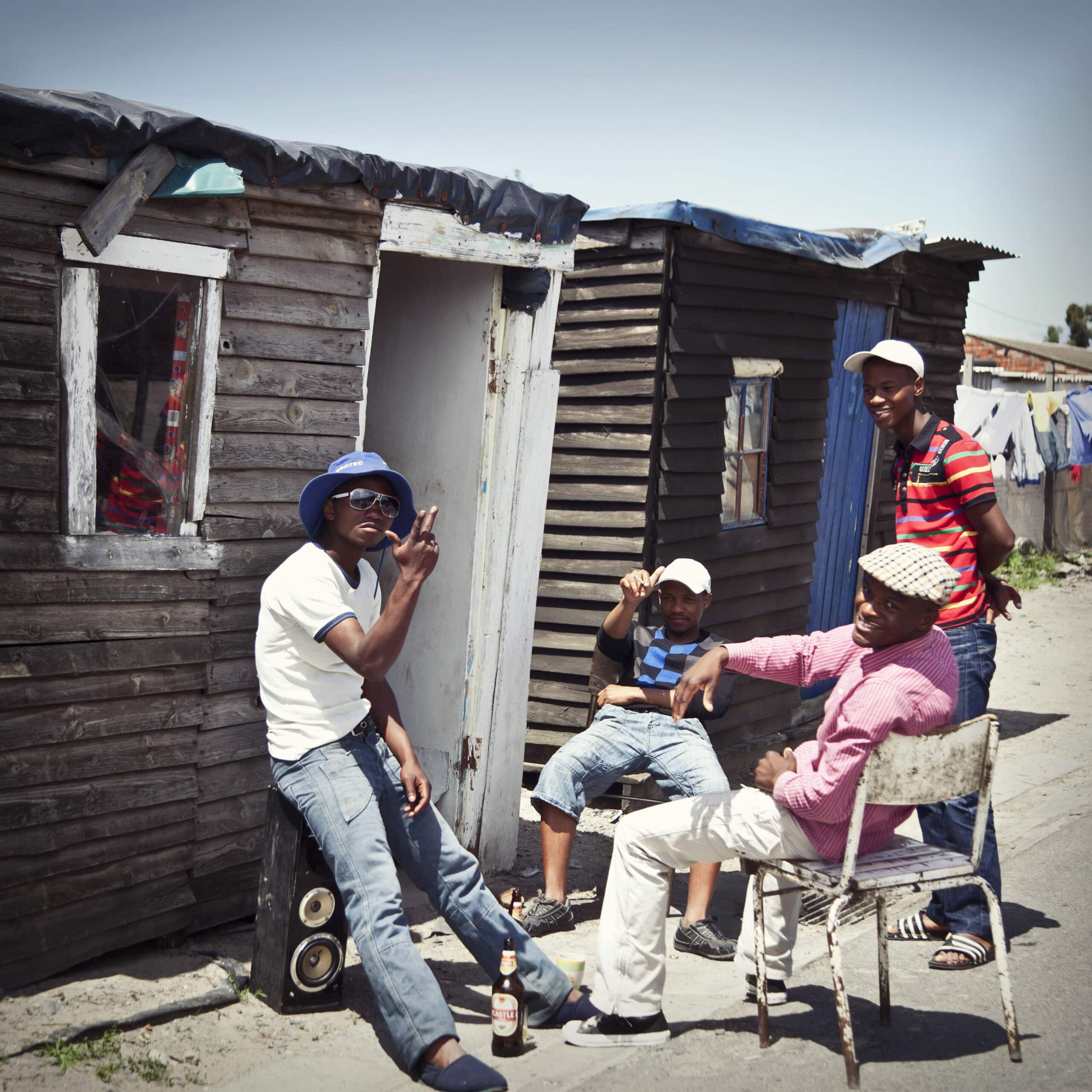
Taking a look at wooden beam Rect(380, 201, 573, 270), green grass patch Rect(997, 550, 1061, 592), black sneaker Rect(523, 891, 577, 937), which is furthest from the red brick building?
black sneaker Rect(523, 891, 577, 937)

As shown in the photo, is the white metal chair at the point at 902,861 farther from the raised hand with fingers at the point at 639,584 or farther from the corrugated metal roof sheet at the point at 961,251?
the corrugated metal roof sheet at the point at 961,251

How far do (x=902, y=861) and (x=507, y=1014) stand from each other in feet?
4.59

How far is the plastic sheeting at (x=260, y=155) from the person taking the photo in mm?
3852

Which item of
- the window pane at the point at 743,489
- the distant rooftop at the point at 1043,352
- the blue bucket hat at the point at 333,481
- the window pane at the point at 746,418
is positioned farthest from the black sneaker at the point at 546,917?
the distant rooftop at the point at 1043,352

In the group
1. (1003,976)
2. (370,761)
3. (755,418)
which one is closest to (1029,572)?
(755,418)

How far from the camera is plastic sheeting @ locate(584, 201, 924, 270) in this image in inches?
279

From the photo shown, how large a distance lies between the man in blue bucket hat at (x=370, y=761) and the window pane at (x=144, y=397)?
2.06 feet

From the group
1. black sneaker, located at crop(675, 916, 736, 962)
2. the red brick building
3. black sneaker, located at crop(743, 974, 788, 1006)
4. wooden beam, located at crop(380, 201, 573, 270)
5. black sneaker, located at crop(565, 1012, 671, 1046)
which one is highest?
the red brick building

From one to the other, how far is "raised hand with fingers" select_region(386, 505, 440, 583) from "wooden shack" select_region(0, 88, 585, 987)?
1089 mm

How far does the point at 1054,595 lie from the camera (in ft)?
54.4

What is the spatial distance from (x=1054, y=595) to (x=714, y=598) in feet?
35.0

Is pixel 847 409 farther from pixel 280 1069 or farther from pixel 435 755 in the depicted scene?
pixel 280 1069

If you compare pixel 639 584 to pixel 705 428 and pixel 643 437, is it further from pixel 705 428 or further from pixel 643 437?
pixel 705 428

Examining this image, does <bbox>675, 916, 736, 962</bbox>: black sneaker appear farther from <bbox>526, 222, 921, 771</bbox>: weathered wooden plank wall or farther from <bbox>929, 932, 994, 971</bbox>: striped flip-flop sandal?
<bbox>526, 222, 921, 771</bbox>: weathered wooden plank wall
